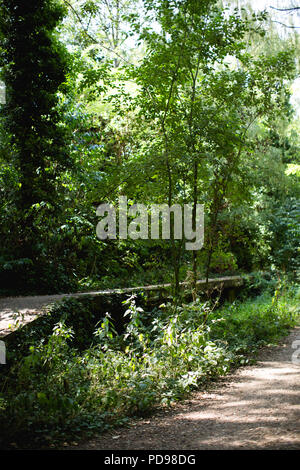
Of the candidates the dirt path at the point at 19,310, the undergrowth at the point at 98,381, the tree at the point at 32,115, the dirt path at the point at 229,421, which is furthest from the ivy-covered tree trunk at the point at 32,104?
the dirt path at the point at 229,421

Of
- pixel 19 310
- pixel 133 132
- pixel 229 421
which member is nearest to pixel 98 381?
pixel 229 421

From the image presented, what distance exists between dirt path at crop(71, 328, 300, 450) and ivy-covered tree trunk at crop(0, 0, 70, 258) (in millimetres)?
5433

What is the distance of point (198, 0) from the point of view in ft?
18.5

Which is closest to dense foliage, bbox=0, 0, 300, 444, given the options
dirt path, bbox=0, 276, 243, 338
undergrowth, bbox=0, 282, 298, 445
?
undergrowth, bbox=0, 282, 298, 445

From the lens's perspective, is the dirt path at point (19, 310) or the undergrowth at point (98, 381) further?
the dirt path at point (19, 310)

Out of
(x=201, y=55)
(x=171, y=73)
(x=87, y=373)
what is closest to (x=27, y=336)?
(x=87, y=373)

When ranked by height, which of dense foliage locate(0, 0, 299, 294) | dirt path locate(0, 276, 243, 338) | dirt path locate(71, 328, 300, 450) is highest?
dense foliage locate(0, 0, 299, 294)

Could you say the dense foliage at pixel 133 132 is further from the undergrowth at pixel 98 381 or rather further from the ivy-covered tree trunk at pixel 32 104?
the undergrowth at pixel 98 381

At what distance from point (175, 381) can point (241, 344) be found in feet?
6.25

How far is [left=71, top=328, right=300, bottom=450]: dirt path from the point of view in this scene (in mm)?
2963

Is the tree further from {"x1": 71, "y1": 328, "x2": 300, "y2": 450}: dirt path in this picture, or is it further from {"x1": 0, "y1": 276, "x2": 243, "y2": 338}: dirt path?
{"x1": 71, "y1": 328, "x2": 300, "y2": 450}: dirt path

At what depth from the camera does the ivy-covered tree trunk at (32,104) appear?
8.24 meters

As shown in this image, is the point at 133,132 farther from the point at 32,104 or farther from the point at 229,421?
the point at 229,421

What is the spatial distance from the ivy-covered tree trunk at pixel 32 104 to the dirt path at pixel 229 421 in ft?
17.8
